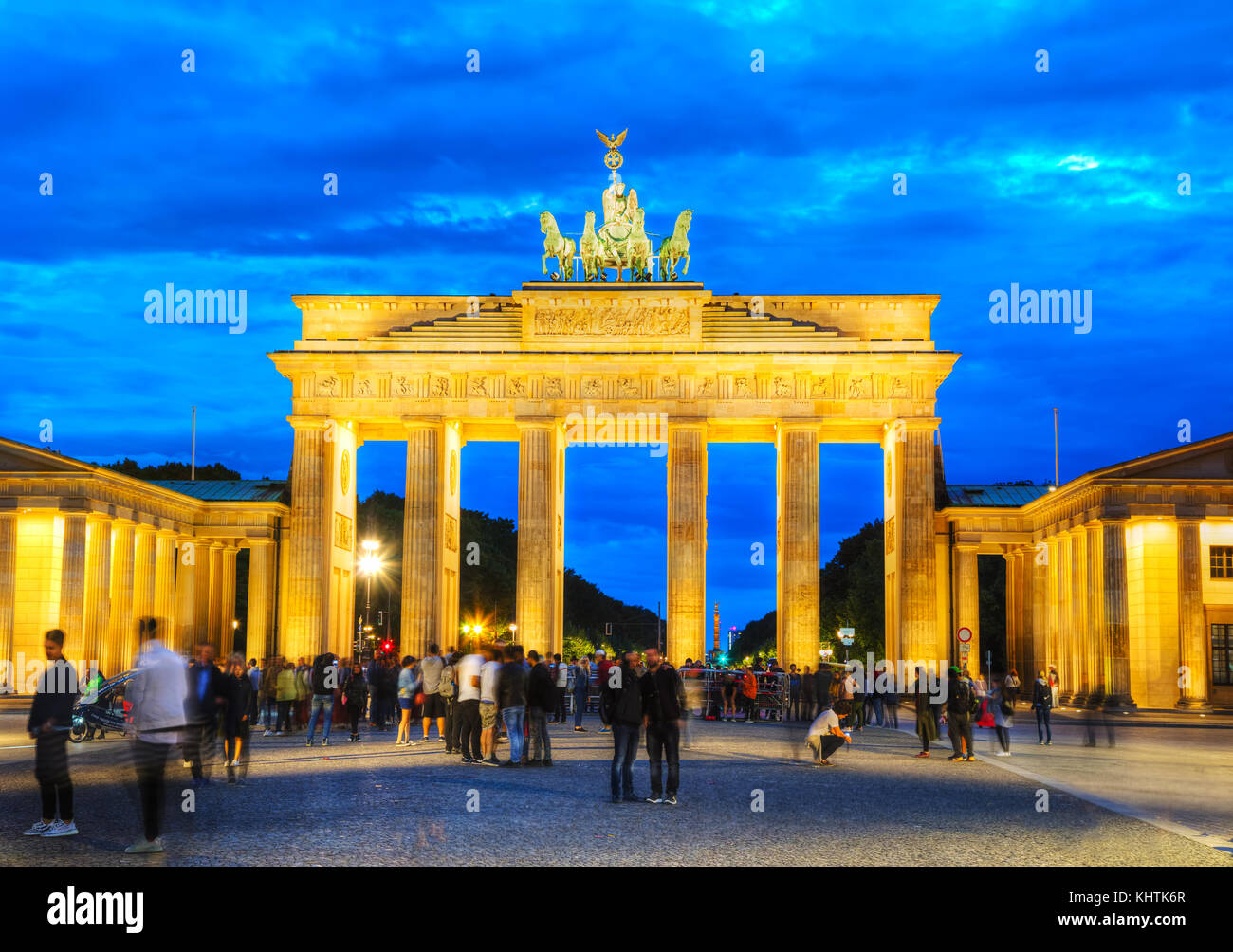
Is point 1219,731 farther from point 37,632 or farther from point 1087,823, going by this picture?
point 37,632

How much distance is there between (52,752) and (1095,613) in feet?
137

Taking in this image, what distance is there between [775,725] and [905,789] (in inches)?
755

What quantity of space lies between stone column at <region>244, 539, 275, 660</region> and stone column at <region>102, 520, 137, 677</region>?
5924mm

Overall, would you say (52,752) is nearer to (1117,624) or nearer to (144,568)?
(1117,624)

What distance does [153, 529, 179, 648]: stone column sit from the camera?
5775 cm

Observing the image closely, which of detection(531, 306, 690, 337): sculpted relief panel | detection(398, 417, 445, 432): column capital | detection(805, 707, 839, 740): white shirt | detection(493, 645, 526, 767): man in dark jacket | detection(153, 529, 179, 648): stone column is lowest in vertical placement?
detection(805, 707, 839, 740): white shirt

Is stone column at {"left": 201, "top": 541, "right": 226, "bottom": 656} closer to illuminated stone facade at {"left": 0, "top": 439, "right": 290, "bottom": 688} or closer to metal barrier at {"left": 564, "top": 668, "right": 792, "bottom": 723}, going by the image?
illuminated stone facade at {"left": 0, "top": 439, "right": 290, "bottom": 688}

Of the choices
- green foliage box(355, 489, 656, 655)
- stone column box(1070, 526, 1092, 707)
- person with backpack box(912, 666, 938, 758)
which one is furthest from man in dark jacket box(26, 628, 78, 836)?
green foliage box(355, 489, 656, 655)

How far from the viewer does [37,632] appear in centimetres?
5397

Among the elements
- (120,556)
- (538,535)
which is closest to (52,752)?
(538,535)

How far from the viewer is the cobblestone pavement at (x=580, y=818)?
13461 mm

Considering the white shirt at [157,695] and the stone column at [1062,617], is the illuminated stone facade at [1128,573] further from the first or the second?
the white shirt at [157,695]

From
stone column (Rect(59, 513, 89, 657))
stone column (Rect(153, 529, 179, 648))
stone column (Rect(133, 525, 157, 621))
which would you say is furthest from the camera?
stone column (Rect(153, 529, 179, 648))
